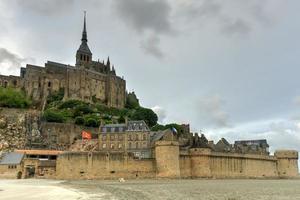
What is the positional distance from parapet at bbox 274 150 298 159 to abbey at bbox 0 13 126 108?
1338 inches

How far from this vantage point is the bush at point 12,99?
Result: 7150cm

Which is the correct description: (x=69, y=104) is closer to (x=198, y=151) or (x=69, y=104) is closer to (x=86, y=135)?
(x=86, y=135)

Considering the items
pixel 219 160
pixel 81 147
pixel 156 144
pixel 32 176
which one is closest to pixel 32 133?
pixel 81 147

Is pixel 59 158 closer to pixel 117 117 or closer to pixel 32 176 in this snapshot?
pixel 32 176

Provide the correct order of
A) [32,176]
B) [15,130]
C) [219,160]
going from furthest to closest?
1. [15,130]
2. [219,160]
3. [32,176]

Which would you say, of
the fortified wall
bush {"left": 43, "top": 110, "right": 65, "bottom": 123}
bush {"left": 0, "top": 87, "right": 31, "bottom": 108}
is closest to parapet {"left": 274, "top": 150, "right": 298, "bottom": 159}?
the fortified wall

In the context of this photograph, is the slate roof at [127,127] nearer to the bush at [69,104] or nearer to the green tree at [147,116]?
the green tree at [147,116]

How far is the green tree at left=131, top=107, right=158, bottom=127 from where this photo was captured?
75.1 metres

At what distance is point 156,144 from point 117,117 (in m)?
25.1

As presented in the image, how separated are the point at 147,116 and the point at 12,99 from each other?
24302mm

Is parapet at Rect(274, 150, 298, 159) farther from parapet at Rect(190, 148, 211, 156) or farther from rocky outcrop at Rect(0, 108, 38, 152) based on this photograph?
rocky outcrop at Rect(0, 108, 38, 152)

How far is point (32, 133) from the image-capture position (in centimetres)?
6231

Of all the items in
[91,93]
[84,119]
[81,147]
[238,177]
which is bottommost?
[238,177]

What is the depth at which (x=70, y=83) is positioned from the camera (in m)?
82.7
